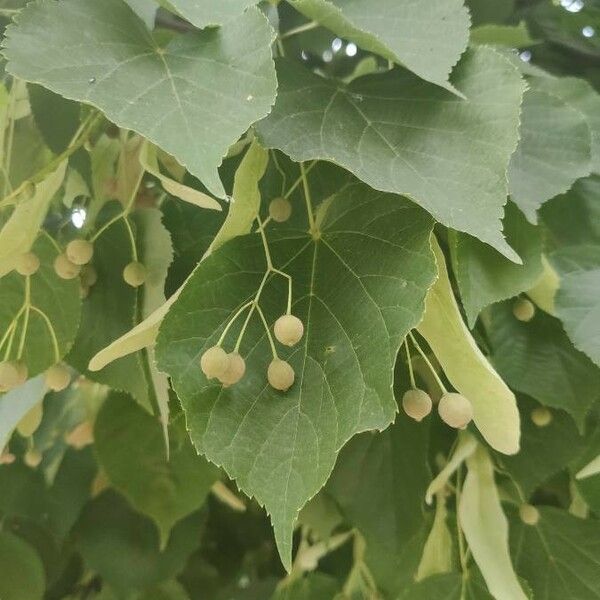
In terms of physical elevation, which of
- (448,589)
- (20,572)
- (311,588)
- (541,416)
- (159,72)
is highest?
(159,72)

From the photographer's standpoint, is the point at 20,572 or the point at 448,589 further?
the point at 20,572

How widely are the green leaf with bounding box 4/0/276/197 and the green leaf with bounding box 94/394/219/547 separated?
374mm

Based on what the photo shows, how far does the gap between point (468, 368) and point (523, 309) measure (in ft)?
0.46

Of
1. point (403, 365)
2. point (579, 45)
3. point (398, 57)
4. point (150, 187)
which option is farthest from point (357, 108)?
point (579, 45)

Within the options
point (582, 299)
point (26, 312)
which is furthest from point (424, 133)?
point (26, 312)

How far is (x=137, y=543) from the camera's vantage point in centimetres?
78

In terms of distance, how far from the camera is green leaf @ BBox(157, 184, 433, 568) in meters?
0.34

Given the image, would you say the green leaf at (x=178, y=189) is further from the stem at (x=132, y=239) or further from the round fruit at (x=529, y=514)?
the round fruit at (x=529, y=514)

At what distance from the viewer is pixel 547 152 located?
46 centimetres

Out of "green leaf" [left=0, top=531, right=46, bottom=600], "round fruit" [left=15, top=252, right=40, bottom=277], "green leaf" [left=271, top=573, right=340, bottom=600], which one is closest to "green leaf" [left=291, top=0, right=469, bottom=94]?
"round fruit" [left=15, top=252, right=40, bottom=277]

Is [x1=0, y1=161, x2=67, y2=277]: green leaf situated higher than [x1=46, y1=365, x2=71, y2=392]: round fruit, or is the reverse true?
[x1=0, y1=161, x2=67, y2=277]: green leaf

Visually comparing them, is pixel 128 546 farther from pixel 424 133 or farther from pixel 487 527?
pixel 424 133

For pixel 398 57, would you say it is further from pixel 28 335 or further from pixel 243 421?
pixel 28 335

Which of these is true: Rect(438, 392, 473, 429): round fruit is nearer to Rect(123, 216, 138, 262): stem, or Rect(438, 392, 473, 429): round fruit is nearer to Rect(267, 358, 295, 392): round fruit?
Rect(267, 358, 295, 392): round fruit
